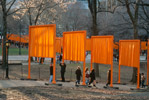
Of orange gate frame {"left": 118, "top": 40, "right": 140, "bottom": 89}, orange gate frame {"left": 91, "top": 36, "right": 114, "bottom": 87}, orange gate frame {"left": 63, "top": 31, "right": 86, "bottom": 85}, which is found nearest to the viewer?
orange gate frame {"left": 63, "top": 31, "right": 86, "bottom": 85}

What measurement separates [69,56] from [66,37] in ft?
4.56

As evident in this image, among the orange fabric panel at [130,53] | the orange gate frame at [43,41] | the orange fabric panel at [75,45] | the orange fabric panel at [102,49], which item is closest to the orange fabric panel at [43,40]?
the orange gate frame at [43,41]

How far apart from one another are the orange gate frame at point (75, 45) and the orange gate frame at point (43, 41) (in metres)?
1.80

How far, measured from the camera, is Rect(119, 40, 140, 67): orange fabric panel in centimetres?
1966

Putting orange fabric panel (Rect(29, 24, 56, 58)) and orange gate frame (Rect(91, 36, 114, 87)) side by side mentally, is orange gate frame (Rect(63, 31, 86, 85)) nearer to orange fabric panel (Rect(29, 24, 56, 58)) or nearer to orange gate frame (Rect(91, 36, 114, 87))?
orange fabric panel (Rect(29, 24, 56, 58))

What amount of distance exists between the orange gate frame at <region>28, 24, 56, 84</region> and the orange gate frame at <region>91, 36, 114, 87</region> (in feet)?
13.9

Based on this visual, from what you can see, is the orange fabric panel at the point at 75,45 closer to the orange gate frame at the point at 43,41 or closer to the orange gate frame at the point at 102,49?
the orange gate frame at the point at 43,41

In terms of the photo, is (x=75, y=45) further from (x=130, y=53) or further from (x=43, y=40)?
(x=130, y=53)

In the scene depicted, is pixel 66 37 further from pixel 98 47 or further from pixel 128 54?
pixel 128 54

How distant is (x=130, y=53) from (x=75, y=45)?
4.58 meters

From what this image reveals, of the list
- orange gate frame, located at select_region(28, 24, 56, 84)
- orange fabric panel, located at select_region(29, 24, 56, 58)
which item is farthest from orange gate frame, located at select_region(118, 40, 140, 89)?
orange fabric panel, located at select_region(29, 24, 56, 58)

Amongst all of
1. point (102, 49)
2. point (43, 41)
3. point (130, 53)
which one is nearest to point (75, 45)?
point (43, 41)

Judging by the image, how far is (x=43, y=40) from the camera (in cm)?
1800

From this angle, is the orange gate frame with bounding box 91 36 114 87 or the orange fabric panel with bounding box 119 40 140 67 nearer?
the orange gate frame with bounding box 91 36 114 87
